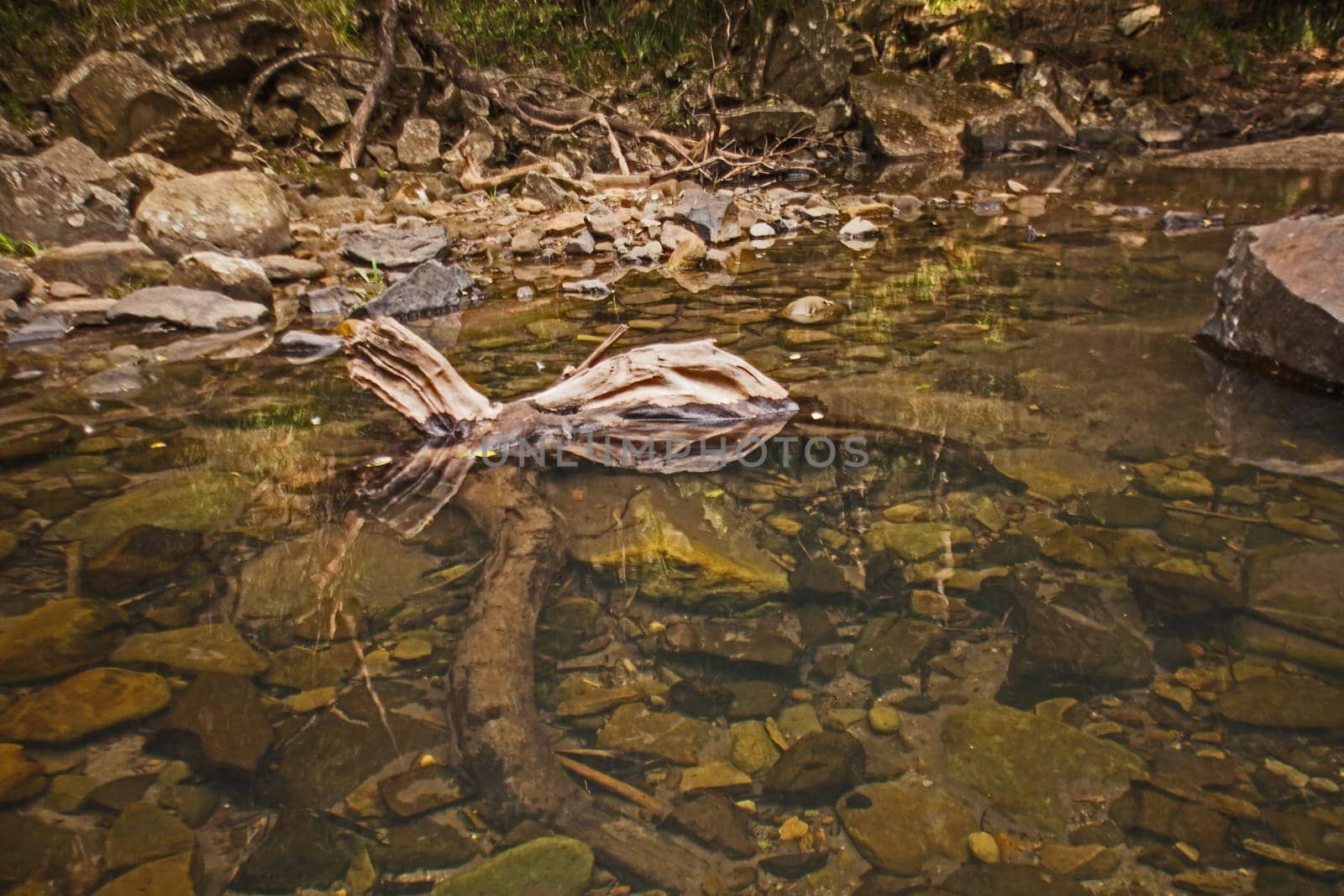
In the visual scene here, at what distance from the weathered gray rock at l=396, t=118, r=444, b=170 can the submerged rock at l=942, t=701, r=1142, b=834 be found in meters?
9.28

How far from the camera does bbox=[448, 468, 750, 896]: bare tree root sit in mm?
1515

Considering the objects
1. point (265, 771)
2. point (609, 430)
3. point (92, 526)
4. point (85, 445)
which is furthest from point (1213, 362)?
point (85, 445)

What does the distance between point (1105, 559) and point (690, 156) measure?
882 cm

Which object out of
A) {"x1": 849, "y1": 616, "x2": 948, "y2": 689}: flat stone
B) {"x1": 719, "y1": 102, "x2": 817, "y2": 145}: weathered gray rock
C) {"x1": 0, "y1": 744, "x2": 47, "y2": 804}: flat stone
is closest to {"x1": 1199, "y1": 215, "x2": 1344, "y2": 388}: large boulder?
{"x1": 849, "y1": 616, "x2": 948, "y2": 689}: flat stone

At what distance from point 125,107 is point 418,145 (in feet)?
9.42

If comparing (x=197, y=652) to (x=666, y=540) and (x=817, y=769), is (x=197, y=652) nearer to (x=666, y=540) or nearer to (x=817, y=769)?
(x=666, y=540)

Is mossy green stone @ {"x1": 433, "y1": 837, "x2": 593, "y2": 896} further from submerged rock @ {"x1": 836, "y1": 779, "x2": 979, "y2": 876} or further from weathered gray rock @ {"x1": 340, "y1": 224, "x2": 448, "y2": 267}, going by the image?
weathered gray rock @ {"x1": 340, "y1": 224, "x2": 448, "y2": 267}

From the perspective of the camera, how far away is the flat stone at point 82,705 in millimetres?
1809

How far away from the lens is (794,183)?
417 inches

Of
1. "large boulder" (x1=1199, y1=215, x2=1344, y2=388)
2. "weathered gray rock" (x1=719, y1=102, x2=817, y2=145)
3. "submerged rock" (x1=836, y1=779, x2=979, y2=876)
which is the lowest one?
"submerged rock" (x1=836, y1=779, x2=979, y2=876)

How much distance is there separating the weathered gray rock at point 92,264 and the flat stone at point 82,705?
4.68m

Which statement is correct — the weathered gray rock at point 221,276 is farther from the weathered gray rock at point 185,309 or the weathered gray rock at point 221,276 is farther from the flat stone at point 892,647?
the flat stone at point 892,647

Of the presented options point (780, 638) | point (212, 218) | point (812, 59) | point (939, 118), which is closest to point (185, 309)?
point (212, 218)

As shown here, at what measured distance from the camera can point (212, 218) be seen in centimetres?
618
